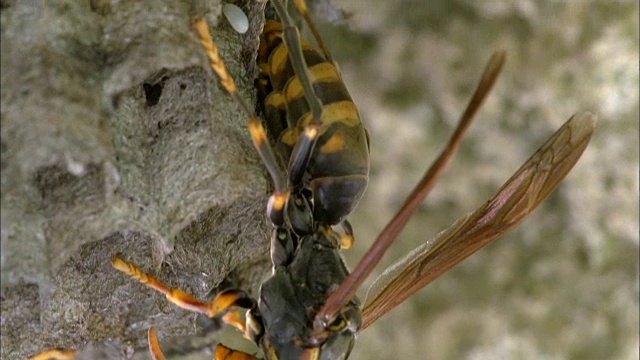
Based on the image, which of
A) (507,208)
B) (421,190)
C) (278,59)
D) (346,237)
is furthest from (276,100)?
(421,190)

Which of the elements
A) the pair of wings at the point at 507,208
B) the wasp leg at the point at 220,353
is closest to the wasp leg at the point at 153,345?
the wasp leg at the point at 220,353

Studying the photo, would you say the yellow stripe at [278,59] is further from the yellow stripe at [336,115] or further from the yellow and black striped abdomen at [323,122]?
the yellow stripe at [336,115]

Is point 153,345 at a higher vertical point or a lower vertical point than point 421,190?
lower

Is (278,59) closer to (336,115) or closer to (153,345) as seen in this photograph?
(336,115)

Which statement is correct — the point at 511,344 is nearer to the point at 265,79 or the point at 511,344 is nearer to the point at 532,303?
the point at 532,303

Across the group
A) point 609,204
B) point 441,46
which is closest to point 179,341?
point 441,46

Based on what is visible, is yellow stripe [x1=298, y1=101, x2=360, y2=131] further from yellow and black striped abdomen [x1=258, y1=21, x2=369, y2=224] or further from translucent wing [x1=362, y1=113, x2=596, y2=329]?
translucent wing [x1=362, y1=113, x2=596, y2=329]

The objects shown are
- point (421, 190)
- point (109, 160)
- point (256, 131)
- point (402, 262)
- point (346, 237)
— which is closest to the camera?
point (421, 190)
